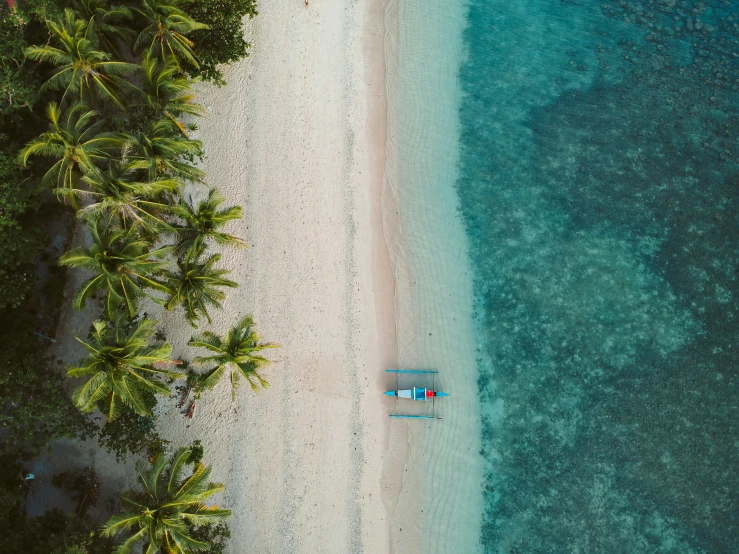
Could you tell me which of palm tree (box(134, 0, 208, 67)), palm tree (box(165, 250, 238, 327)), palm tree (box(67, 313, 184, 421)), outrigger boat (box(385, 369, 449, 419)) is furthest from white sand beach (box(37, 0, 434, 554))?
palm tree (box(67, 313, 184, 421))

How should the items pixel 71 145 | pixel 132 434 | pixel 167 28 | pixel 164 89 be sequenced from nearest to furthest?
pixel 71 145, pixel 164 89, pixel 167 28, pixel 132 434

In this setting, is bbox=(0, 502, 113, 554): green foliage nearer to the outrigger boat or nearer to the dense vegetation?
the dense vegetation

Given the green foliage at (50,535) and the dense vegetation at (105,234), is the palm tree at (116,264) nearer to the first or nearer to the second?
the dense vegetation at (105,234)

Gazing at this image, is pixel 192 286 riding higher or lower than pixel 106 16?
lower

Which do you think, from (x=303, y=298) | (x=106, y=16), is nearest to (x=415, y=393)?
(x=303, y=298)

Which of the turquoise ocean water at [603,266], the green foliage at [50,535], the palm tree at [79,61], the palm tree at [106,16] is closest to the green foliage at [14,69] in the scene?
the palm tree at [79,61]

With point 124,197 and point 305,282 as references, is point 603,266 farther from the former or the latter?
point 124,197

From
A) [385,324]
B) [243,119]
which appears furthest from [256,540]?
[243,119]
